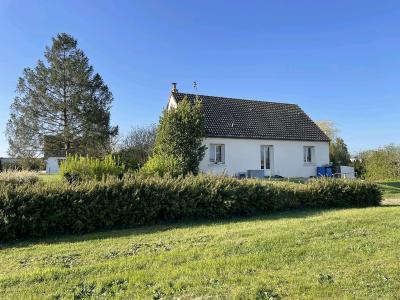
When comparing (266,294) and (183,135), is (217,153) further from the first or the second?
(266,294)

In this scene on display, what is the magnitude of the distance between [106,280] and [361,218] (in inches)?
253

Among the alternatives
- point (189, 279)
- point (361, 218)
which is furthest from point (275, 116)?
point (189, 279)

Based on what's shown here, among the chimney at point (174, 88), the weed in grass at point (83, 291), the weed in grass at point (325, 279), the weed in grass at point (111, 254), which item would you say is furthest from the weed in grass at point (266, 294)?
the chimney at point (174, 88)

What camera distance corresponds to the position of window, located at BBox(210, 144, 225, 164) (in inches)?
964

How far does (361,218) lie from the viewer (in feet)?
30.3

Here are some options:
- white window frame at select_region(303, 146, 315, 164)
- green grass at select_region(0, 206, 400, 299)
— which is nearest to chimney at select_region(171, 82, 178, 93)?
white window frame at select_region(303, 146, 315, 164)

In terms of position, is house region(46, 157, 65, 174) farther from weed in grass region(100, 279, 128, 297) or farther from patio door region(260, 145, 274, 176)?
weed in grass region(100, 279, 128, 297)

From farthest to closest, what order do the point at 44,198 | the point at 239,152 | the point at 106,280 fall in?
1. the point at 239,152
2. the point at 44,198
3. the point at 106,280

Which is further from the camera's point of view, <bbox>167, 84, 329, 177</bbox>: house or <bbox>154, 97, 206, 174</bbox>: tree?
<bbox>167, 84, 329, 177</bbox>: house

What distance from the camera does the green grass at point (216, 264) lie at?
4.63m

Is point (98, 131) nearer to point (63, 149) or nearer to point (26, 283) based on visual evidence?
point (63, 149)

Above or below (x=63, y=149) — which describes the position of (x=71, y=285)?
below

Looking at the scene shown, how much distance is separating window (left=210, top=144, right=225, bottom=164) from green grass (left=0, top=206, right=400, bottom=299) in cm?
1583

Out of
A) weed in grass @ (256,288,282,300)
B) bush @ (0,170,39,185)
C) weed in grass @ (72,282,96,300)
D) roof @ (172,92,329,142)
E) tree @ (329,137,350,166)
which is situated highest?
roof @ (172,92,329,142)
